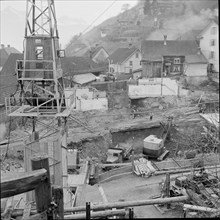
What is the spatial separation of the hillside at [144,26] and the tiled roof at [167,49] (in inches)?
607

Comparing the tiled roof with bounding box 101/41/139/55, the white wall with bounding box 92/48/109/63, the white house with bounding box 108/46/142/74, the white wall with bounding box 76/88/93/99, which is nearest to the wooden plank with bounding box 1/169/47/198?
the white wall with bounding box 76/88/93/99

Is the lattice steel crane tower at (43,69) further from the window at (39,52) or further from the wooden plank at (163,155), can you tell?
the wooden plank at (163,155)

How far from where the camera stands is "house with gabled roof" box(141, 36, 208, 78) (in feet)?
110

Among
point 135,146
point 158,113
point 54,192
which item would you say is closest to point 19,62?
point 54,192

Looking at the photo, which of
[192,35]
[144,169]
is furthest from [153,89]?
[192,35]

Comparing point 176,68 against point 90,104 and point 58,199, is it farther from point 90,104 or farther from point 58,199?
point 58,199

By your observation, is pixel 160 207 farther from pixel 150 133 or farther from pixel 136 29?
pixel 136 29

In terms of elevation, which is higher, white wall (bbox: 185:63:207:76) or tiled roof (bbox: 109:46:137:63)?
tiled roof (bbox: 109:46:137:63)

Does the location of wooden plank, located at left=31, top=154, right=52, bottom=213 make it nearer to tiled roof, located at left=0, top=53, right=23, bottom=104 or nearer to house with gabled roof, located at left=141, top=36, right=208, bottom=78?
tiled roof, located at left=0, top=53, right=23, bottom=104

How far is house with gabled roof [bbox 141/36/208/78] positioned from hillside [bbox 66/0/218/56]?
658 inches

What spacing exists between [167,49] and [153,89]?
430 inches

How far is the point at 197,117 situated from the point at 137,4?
67.3 m

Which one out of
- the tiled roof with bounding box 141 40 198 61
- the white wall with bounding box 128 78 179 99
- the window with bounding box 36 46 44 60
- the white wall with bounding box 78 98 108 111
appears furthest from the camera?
the tiled roof with bounding box 141 40 198 61

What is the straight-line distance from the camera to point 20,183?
121 inches
